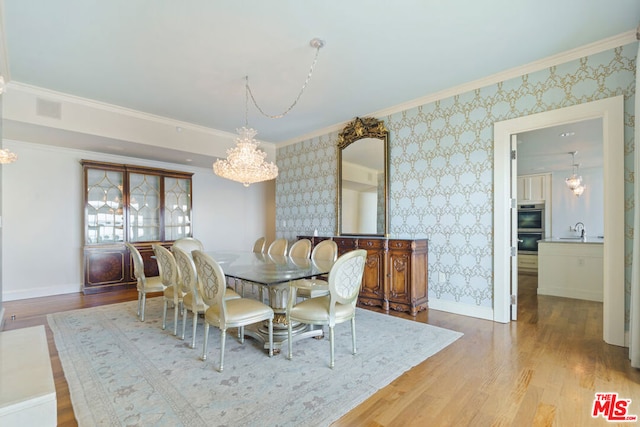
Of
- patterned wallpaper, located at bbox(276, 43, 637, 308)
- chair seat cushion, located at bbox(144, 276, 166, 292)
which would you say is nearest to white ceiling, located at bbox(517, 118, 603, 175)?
patterned wallpaper, located at bbox(276, 43, 637, 308)

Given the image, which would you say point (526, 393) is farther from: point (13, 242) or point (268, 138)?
point (13, 242)

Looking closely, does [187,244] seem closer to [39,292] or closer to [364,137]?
[39,292]

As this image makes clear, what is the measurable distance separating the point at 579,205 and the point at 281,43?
8128mm

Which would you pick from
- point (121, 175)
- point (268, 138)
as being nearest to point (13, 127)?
point (121, 175)

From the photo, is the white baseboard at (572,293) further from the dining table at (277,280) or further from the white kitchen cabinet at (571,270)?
the dining table at (277,280)

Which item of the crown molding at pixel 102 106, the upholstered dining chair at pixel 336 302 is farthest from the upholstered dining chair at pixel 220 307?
the crown molding at pixel 102 106

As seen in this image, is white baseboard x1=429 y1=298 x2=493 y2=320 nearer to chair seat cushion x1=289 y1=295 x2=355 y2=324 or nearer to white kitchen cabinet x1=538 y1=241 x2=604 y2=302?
chair seat cushion x1=289 y1=295 x2=355 y2=324

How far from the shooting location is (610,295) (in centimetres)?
278

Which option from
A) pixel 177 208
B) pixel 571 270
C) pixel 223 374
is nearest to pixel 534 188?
pixel 571 270

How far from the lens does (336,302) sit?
2568mm

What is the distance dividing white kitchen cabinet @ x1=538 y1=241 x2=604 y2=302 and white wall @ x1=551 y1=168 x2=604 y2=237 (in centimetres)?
319

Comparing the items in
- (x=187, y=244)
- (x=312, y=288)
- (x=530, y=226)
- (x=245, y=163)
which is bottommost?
(x=312, y=288)

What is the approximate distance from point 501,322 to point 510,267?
654 mm

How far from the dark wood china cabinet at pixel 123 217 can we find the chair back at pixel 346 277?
14.3ft
